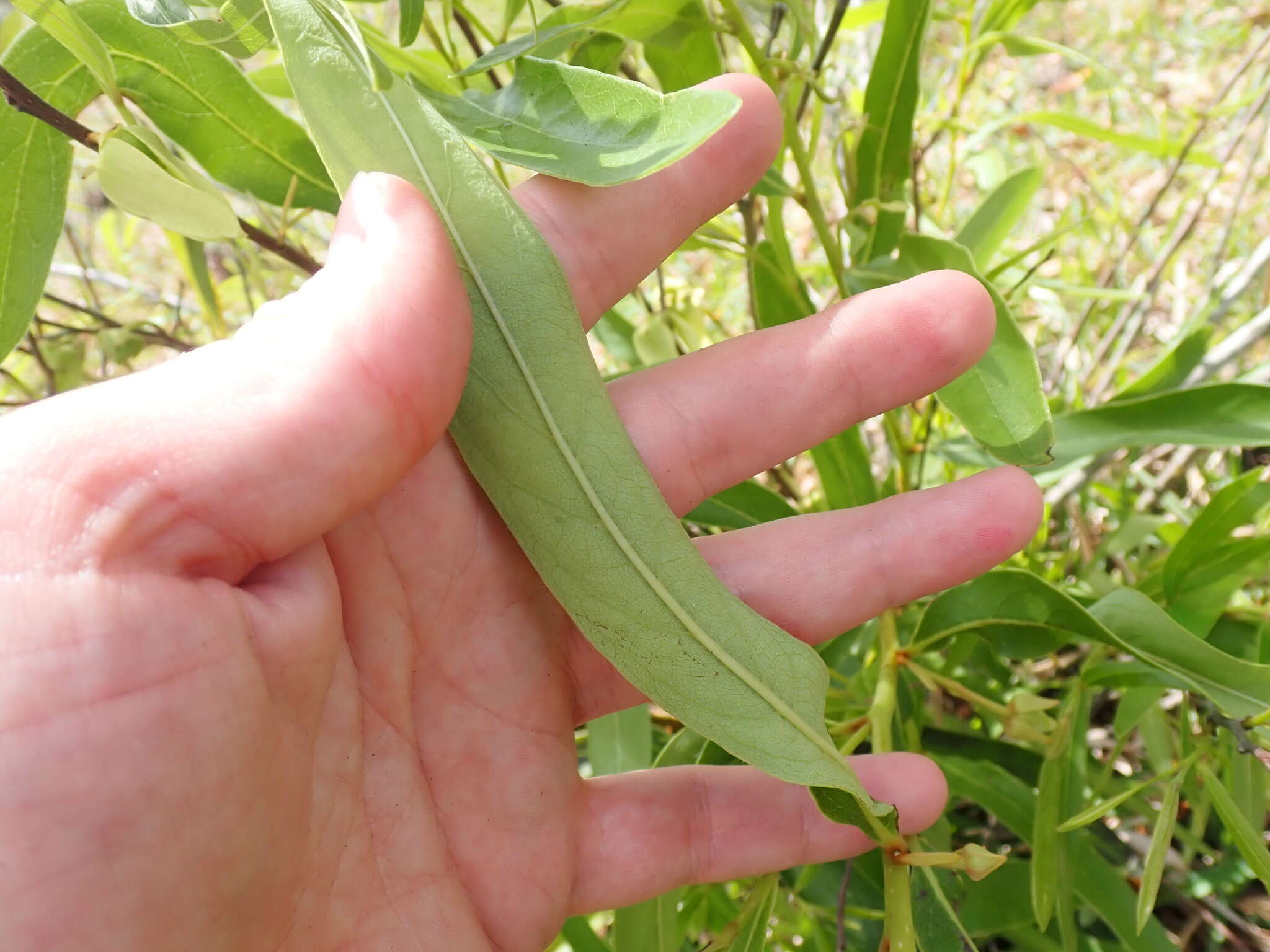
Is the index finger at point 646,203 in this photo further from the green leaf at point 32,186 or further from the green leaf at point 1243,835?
the green leaf at point 1243,835

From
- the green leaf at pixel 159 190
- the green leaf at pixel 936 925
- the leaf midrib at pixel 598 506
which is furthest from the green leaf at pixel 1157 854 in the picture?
the green leaf at pixel 159 190

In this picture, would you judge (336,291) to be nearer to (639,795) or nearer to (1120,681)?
(639,795)

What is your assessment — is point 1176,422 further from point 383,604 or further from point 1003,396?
point 383,604

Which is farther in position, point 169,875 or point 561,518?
point 561,518

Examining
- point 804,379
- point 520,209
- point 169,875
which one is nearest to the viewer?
point 169,875

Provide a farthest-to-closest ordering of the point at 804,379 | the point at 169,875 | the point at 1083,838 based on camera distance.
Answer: the point at 1083,838 → the point at 804,379 → the point at 169,875

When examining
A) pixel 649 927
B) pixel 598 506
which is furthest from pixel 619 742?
pixel 598 506

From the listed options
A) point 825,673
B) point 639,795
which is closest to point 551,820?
point 639,795
